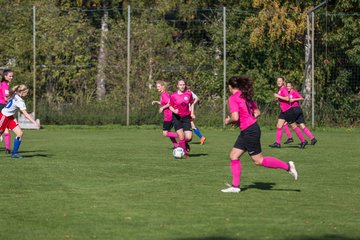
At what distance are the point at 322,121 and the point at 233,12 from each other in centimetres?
571

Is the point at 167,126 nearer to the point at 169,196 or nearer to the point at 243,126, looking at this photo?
the point at 243,126

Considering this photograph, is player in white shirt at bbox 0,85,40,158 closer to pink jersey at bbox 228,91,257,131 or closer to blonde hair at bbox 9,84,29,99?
blonde hair at bbox 9,84,29,99

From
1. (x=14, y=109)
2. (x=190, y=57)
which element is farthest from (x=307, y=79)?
(x=14, y=109)

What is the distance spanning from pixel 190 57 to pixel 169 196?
69.3 feet

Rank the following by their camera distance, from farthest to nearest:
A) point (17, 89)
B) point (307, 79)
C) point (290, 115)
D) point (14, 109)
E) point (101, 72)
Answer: point (101, 72) < point (307, 79) < point (290, 115) < point (14, 109) < point (17, 89)

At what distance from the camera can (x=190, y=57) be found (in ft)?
110

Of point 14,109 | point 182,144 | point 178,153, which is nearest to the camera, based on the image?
point 178,153

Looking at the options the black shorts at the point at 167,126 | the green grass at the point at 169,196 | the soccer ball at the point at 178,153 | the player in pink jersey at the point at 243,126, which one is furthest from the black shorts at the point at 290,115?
the player in pink jersey at the point at 243,126

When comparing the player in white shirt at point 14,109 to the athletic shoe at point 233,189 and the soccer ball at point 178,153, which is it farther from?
the athletic shoe at point 233,189

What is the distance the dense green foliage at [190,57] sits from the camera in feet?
108

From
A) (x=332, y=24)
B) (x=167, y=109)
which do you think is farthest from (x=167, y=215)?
(x=332, y=24)

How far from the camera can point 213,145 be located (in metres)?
24.0

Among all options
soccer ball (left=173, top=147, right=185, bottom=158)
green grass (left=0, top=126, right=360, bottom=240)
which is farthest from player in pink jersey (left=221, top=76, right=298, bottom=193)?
soccer ball (left=173, top=147, right=185, bottom=158)

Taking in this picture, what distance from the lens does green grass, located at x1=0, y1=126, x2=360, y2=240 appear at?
9.91 metres
